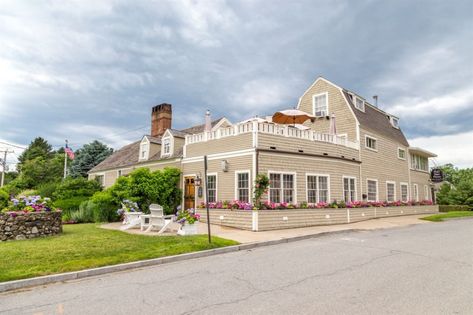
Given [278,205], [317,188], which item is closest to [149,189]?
[278,205]

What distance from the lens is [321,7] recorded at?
11234 millimetres

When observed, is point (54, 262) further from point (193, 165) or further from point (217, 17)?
point (193, 165)

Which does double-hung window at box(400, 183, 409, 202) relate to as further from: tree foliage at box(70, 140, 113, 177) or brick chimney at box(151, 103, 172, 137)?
tree foliage at box(70, 140, 113, 177)

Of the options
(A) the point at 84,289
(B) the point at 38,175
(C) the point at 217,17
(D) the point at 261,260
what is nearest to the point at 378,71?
(C) the point at 217,17

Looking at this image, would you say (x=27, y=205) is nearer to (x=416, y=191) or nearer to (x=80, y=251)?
(x=80, y=251)

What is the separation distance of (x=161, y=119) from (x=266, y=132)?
14.8 metres

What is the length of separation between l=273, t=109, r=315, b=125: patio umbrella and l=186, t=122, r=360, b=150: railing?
1.78m

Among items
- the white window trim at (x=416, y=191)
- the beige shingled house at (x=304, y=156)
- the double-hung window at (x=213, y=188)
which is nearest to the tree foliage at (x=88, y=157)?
the beige shingled house at (x=304, y=156)

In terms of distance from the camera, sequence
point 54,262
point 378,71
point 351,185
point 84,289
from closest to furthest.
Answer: point 84,289 < point 54,262 < point 378,71 < point 351,185

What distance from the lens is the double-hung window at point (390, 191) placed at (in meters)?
23.1

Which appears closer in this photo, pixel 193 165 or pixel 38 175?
pixel 193 165

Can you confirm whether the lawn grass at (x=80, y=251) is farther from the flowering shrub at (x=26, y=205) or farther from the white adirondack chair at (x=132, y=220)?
the white adirondack chair at (x=132, y=220)

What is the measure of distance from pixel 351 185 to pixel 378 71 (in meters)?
6.78

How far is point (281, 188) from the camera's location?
48.6 ft
